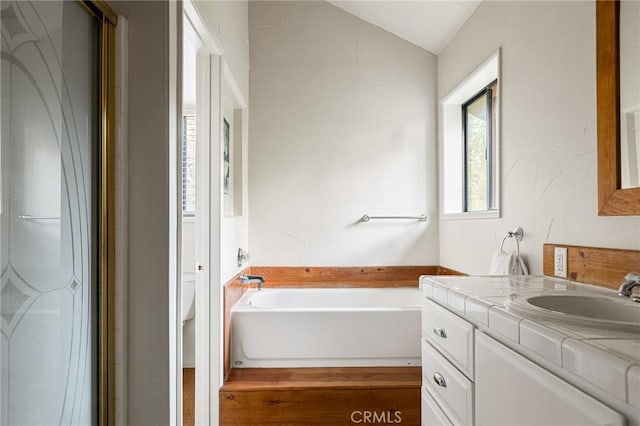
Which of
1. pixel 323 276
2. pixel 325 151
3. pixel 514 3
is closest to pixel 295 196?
pixel 325 151

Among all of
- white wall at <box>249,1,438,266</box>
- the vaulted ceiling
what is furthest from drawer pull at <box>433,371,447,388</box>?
the vaulted ceiling

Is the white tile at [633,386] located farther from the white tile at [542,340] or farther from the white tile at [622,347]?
the white tile at [542,340]

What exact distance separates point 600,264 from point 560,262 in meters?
0.24

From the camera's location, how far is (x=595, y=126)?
1426 mm

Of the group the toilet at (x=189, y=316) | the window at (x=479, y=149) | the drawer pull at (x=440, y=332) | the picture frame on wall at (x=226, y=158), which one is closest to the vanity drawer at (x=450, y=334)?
the drawer pull at (x=440, y=332)

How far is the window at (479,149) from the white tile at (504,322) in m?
1.56

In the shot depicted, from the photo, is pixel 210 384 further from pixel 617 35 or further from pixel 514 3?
pixel 514 3

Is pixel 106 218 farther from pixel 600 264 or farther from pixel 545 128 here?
pixel 545 128

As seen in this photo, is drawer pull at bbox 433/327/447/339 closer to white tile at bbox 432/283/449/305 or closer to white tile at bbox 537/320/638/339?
white tile at bbox 432/283/449/305

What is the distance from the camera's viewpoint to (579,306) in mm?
1220

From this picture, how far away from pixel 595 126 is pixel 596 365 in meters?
1.04

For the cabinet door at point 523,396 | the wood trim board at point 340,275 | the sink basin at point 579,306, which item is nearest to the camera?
the cabinet door at point 523,396

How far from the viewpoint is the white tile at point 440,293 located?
1.39 m

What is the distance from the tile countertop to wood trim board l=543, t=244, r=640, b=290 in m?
0.04
